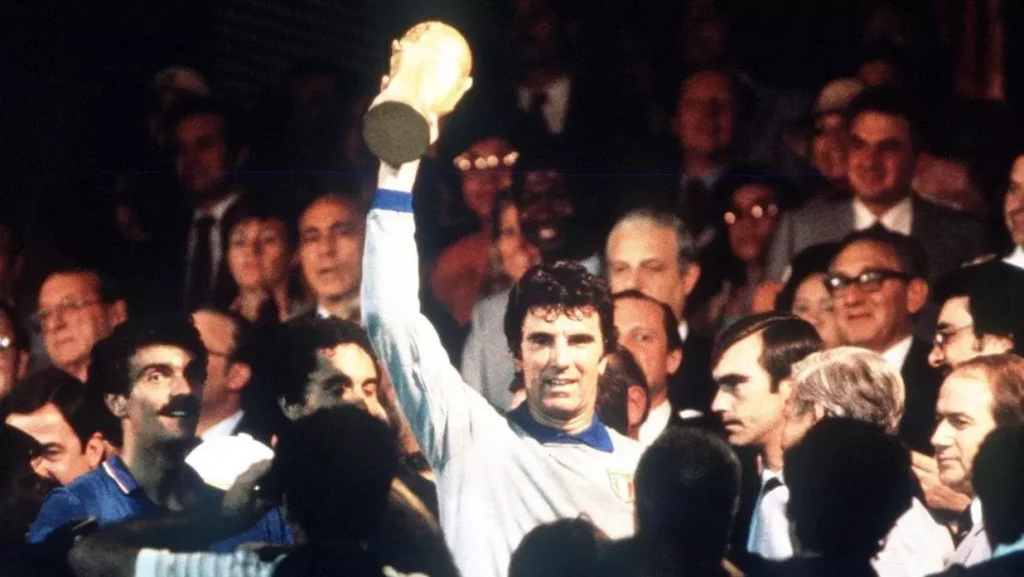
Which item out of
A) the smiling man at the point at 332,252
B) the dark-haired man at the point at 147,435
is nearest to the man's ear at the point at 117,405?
the dark-haired man at the point at 147,435

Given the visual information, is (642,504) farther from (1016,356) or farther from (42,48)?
(42,48)

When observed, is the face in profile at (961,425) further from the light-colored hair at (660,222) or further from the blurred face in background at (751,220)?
the light-colored hair at (660,222)

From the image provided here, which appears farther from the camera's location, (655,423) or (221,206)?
(221,206)

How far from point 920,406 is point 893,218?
0.50 metres

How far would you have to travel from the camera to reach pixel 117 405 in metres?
3.93

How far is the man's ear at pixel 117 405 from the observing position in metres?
3.92

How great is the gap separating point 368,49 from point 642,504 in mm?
1458

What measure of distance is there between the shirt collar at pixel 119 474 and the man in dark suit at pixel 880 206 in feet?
5.97

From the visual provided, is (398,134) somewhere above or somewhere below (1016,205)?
above

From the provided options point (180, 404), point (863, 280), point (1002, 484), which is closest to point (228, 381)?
point (180, 404)

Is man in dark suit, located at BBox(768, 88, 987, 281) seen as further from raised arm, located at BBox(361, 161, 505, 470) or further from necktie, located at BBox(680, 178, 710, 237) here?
raised arm, located at BBox(361, 161, 505, 470)

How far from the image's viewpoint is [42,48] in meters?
4.10

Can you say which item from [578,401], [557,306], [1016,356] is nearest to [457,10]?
[557,306]

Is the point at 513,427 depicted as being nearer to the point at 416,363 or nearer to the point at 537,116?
the point at 416,363
